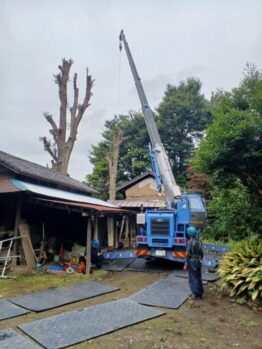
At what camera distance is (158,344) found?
13.5 ft

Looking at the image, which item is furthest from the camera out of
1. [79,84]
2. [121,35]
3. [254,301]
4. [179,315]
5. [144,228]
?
[79,84]

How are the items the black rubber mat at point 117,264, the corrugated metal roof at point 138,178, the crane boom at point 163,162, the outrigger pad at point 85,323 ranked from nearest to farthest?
the outrigger pad at point 85,323, the black rubber mat at point 117,264, the crane boom at point 163,162, the corrugated metal roof at point 138,178

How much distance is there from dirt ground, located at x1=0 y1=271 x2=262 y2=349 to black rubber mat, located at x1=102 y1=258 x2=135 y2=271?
241cm

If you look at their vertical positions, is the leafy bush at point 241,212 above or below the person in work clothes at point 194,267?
above

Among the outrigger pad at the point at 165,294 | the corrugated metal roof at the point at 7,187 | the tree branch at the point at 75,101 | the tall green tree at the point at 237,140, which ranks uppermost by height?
the tree branch at the point at 75,101

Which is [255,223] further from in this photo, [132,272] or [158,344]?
[158,344]

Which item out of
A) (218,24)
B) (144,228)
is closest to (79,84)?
(218,24)

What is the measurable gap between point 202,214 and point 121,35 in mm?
10143

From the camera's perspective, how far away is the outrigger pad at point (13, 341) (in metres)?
4.06

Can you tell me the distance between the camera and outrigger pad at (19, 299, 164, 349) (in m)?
4.34

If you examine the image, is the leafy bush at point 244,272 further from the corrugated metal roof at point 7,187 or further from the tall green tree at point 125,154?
the tall green tree at point 125,154

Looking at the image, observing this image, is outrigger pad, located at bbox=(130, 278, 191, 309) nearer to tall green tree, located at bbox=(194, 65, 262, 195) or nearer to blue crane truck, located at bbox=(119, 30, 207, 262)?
blue crane truck, located at bbox=(119, 30, 207, 262)

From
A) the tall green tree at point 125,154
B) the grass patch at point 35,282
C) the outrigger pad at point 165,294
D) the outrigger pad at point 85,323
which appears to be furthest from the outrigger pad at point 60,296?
the tall green tree at point 125,154

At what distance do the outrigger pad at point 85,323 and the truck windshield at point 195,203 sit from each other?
4681mm
